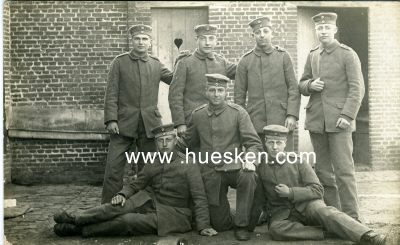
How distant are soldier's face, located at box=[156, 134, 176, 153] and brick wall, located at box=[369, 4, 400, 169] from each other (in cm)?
439

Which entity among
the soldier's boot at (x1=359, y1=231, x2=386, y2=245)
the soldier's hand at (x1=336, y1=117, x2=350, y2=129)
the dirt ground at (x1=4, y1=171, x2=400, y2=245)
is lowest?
the dirt ground at (x1=4, y1=171, x2=400, y2=245)

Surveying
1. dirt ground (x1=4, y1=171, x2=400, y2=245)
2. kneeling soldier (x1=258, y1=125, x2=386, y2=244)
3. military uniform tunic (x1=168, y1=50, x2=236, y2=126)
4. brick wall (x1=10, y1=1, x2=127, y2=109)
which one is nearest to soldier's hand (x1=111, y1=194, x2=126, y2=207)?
dirt ground (x1=4, y1=171, x2=400, y2=245)

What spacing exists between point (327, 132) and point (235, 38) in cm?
301

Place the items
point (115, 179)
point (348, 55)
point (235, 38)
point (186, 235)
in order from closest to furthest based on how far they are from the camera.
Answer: point (186, 235)
point (348, 55)
point (115, 179)
point (235, 38)

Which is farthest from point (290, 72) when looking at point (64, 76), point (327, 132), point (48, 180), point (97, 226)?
point (48, 180)

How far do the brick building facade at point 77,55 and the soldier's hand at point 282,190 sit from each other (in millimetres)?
3440

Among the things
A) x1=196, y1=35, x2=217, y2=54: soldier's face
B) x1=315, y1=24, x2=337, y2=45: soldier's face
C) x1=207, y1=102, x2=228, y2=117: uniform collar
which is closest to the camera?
x1=207, y1=102, x2=228, y2=117: uniform collar

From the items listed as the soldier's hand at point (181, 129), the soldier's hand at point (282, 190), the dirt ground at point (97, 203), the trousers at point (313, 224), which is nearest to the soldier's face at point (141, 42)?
the soldier's hand at point (181, 129)

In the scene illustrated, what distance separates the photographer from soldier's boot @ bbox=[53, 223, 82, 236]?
4973mm

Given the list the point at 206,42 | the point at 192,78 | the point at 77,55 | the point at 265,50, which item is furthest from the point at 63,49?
the point at 265,50

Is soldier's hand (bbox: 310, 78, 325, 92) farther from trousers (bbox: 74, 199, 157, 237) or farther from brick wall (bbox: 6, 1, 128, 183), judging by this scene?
brick wall (bbox: 6, 1, 128, 183)

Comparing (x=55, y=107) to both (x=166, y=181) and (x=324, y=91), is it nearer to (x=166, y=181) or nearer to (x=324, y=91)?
(x=166, y=181)

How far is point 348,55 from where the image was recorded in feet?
17.2

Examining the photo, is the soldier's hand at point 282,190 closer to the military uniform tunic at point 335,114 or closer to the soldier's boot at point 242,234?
the soldier's boot at point 242,234
